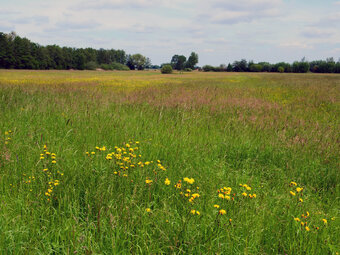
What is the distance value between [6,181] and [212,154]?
2971 millimetres

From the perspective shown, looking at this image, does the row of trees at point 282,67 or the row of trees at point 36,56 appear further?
the row of trees at point 282,67

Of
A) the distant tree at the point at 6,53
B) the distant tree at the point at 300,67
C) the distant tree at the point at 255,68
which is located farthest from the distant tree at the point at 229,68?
the distant tree at the point at 6,53

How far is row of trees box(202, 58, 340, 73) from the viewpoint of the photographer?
8033 cm

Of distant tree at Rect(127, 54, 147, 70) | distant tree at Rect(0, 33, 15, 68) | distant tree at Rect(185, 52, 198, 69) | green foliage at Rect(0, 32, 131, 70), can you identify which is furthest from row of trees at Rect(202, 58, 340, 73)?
distant tree at Rect(0, 33, 15, 68)

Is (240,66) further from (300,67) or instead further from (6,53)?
(6,53)

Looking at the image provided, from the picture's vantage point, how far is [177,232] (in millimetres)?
1971

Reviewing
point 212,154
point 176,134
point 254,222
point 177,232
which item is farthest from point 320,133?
point 177,232

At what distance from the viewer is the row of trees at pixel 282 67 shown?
80.3 metres

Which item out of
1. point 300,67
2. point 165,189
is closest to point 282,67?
point 300,67

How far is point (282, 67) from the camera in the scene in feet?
283

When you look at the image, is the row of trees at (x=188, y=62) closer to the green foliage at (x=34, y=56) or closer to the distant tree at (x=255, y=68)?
the distant tree at (x=255, y=68)

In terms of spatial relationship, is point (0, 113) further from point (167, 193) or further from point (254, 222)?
point (254, 222)

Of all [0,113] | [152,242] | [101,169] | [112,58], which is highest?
[112,58]

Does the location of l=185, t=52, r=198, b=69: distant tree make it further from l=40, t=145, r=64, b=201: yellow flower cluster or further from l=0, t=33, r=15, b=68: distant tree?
l=40, t=145, r=64, b=201: yellow flower cluster
